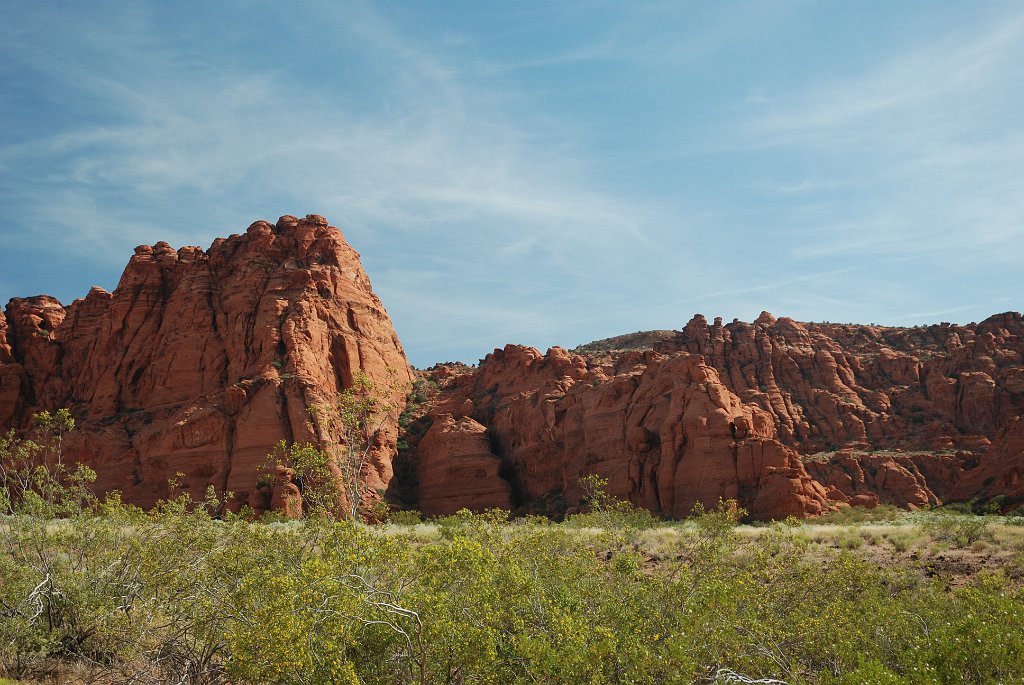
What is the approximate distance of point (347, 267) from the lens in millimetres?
75938

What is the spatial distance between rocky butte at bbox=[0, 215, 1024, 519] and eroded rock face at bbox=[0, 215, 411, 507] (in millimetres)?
195

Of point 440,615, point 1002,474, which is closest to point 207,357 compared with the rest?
point 440,615

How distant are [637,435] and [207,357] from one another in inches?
1499

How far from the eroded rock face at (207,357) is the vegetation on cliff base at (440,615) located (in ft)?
107

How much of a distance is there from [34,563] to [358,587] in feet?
36.5

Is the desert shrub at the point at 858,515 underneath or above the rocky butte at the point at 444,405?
underneath

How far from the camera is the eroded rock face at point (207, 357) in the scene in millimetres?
58656

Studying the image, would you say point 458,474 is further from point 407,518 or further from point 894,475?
point 894,475

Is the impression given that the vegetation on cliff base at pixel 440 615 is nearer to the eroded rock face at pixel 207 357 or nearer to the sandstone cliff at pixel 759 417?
the sandstone cliff at pixel 759 417

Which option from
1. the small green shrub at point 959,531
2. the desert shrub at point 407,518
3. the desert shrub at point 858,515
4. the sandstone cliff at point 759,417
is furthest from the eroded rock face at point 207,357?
the small green shrub at point 959,531

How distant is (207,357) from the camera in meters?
68.6

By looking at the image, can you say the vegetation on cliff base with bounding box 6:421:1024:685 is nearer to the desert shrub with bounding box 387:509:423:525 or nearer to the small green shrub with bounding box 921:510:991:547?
the small green shrub with bounding box 921:510:991:547

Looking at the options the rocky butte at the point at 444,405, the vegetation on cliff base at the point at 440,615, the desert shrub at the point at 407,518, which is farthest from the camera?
the rocky butte at the point at 444,405

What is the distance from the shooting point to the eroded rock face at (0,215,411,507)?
58.7 m
